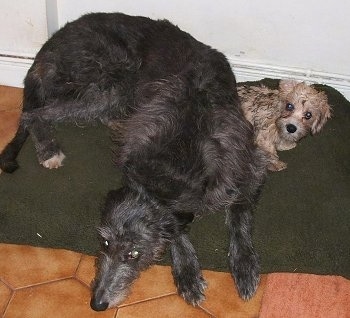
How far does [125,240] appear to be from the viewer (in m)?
3.28

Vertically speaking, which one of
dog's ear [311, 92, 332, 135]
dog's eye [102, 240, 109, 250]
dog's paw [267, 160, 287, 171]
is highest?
dog's ear [311, 92, 332, 135]

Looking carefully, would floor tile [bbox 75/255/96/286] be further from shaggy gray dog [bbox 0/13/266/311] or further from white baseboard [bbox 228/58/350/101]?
white baseboard [bbox 228/58/350/101]

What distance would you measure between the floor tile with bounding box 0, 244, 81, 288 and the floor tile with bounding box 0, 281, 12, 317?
4cm

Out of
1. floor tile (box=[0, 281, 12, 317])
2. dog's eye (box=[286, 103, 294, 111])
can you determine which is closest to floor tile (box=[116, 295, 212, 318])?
floor tile (box=[0, 281, 12, 317])

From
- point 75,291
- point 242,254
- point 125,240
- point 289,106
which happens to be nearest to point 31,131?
point 75,291

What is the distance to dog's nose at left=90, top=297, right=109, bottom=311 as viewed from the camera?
3.37 metres

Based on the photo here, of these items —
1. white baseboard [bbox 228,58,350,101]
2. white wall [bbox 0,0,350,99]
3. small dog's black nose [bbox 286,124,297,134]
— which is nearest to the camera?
small dog's black nose [bbox 286,124,297,134]

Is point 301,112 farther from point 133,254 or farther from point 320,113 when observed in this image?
point 133,254

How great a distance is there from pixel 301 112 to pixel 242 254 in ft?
3.96

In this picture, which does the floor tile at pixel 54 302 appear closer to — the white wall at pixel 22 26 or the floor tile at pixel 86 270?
the floor tile at pixel 86 270

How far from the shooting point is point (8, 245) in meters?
4.05

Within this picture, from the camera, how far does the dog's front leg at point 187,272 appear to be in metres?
3.68

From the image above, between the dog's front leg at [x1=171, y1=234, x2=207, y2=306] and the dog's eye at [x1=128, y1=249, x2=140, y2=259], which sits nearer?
the dog's eye at [x1=128, y1=249, x2=140, y2=259]

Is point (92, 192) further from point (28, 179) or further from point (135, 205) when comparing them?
point (135, 205)
